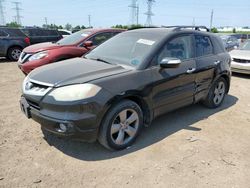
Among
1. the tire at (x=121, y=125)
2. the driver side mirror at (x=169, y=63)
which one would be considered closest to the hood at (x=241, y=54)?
the driver side mirror at (x=169, y=63)

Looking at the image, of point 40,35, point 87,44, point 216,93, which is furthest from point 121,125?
point 40,35

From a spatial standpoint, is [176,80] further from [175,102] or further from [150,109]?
[150,109]

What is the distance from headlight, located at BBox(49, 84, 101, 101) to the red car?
3321 millimetres

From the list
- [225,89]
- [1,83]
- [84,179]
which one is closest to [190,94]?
[225,89]

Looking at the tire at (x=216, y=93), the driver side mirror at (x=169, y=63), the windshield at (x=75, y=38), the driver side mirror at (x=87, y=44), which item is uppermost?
the windshield at (x=75, y=38)

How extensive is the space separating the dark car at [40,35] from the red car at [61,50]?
19.5 feet

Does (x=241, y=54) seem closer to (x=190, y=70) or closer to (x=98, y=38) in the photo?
(x=98, y=38)

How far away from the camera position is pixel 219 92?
5.18 m

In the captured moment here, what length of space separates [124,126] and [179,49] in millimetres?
1688

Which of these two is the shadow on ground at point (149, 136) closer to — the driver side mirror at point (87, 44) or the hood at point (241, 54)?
the driver side mirror at point (87, 44)

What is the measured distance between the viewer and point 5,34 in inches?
435

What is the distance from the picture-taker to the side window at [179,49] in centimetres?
373

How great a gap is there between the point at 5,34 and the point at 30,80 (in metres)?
9.18

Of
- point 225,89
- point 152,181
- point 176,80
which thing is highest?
point 176,80
